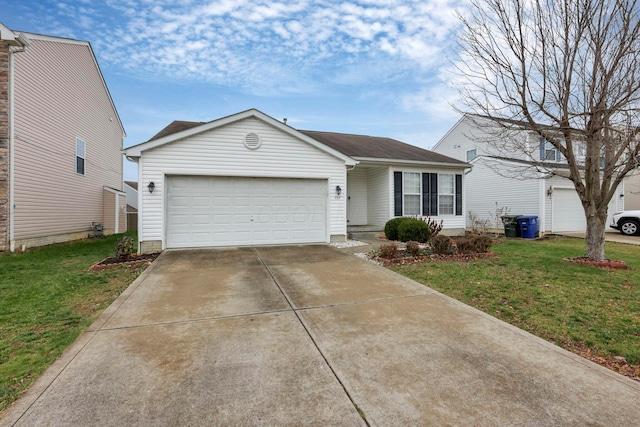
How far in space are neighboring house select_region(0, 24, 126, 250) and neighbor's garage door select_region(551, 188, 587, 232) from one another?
20614mm

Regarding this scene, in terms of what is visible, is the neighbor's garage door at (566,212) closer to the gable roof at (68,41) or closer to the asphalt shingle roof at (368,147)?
the asphalt shingle roof at (368,147)

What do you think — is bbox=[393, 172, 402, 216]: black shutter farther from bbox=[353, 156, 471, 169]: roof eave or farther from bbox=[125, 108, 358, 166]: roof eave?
bbox=[125, 108, 358, 166]: roof eave

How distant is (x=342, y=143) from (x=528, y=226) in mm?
8875

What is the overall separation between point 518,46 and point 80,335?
31.8 feet

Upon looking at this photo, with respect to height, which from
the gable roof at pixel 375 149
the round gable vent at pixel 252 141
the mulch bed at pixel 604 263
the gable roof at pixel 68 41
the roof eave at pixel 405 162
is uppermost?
the gable roof at pixel 68 41

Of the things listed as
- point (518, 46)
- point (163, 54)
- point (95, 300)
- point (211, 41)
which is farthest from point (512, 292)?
point (163, 54)

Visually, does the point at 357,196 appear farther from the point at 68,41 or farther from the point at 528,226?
the point at 68,41

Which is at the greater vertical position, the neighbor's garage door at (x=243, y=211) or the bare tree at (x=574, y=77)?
the bare tree at (x=574, y=77)

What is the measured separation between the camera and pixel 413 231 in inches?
410

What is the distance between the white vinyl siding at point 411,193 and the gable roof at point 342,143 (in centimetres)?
71

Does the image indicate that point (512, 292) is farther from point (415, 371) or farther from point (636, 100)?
point (636, 100)

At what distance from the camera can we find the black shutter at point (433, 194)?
1282 centimetres

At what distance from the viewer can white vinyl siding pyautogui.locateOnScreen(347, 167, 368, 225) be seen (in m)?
13.7

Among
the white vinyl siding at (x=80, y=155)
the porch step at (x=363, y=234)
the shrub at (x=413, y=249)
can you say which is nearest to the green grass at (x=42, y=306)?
the white vinyl siding at (x=80, y=155)
